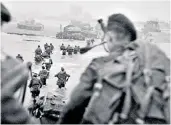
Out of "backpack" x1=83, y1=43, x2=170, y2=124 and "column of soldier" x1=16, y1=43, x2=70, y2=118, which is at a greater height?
"backpack" x1=83, y1=43, x2=170, y2=124

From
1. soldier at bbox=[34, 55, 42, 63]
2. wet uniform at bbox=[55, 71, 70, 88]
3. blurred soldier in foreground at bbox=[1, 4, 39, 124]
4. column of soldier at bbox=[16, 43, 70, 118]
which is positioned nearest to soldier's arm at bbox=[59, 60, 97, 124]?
blurred soldier in foreground at bbox=[1, 4, 39, 124]

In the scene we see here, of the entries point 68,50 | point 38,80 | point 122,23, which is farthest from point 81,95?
point 68,50

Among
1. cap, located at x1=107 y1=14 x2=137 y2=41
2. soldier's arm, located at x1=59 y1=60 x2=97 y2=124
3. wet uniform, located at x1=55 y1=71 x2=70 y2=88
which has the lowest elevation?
wet uniform, located at x1=55 y1=71 x2=70 y2=88

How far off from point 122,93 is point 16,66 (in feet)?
3.25

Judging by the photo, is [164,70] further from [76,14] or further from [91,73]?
[76,14]

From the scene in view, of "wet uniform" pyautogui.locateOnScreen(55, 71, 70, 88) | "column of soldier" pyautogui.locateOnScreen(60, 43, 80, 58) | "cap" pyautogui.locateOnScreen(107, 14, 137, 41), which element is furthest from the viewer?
"column of soldier" pyautogui.locateOnScreen(60, 43, 80, 58)

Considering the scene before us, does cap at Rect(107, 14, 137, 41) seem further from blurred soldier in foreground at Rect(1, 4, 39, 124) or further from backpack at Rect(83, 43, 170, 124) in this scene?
blurred soldier in foreground at Rect(1, 4, 39, 124)

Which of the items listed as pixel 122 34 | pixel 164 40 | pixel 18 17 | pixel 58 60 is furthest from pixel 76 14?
pixel 122 34

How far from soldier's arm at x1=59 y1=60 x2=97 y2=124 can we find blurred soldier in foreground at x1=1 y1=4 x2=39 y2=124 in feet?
1.34

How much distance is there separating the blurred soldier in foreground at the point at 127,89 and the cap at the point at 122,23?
23 cm

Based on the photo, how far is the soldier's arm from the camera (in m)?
3.02

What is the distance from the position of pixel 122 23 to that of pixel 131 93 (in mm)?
753

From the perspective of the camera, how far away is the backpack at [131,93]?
9.46ft

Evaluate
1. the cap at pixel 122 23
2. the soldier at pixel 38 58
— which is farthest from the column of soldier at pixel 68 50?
the cap at pixel 122 23
